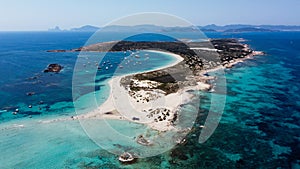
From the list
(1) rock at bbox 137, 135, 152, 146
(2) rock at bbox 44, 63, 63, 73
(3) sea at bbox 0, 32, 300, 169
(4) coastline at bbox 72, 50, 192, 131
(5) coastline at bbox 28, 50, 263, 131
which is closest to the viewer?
(3) sea at bbox 0, 32, 300, 169

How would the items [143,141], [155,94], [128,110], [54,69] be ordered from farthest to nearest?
Result: [54,69] → [155,94] → [128,110] → [143,141]

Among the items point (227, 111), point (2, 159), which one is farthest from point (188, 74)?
point (2, 159)

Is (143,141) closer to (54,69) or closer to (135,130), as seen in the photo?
(135,130)

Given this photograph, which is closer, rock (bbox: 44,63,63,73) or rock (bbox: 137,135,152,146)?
rock (bbox: 137,135,152,146)

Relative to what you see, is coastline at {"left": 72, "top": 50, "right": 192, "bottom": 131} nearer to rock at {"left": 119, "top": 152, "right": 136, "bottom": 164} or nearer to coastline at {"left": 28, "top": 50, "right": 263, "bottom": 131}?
coastline at {"left": 28, "top": 50, "right": 263, "bottom": 131}

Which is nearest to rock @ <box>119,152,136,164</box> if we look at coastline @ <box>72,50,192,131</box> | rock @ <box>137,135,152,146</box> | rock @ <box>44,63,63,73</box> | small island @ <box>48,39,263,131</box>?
rock @ <box>137,135,152,146</box>

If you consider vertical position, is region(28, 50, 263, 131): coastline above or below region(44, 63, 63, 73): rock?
below

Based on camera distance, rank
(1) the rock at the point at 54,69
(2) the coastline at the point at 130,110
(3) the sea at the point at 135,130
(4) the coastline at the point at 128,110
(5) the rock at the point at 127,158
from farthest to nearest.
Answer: (1) the rock at the point at 54,69, (2) the coastline at the point at 130,110, (4) the coastline at the point at 128,110, (3) the sea at the point at 135,130, (5) the rock at the point at 127,158

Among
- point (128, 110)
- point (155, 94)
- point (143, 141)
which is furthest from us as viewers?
point (155, 94)

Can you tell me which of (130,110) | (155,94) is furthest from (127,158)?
(155,94)

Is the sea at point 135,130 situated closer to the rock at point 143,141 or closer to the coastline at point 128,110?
the rock at point 143,141

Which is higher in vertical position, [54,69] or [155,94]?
[54,69]

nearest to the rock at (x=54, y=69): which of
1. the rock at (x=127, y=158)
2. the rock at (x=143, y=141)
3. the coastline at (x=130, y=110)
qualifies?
the coastline at (x=130, y=110)
